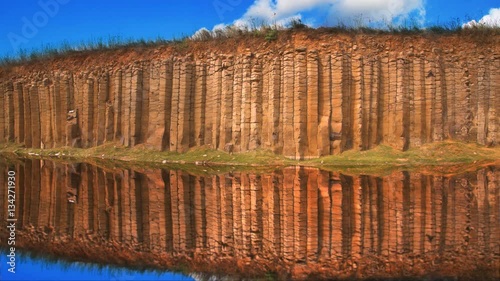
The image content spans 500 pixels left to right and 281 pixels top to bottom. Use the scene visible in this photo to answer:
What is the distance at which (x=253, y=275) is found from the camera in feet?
23.6

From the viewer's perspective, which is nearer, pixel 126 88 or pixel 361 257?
pixel 361 257

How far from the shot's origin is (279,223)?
10.1 metres

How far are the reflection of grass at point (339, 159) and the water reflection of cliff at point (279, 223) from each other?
460 cm

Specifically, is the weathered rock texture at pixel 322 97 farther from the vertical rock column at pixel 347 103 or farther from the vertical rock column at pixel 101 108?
the vertical rock column at pixel 101 108

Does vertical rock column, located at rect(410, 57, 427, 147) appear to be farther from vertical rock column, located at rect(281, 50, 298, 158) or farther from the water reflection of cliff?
the water reflection of cliff

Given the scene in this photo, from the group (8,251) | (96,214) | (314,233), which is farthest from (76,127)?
(314,233)

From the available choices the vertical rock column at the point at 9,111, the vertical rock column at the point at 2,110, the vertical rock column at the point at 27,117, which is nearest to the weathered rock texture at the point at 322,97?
the vertical rock column at the point at 27,117

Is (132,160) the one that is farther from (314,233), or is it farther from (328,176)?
(314,233)

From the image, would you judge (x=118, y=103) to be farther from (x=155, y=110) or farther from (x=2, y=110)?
(x=2, y=110)

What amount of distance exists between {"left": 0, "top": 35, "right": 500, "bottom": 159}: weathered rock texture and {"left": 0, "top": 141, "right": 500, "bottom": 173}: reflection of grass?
1.74 ft

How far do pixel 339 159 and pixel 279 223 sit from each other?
37.7 ft

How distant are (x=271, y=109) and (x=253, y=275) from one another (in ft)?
53.8

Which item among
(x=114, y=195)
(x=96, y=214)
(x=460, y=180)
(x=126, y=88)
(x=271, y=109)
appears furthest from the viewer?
(x=126, y=88)

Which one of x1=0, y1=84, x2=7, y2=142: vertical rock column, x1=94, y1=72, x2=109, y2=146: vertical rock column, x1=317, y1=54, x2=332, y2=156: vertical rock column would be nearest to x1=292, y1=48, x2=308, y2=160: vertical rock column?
x1=317, y1=54, x2=332, y2=156: vertical rock column
